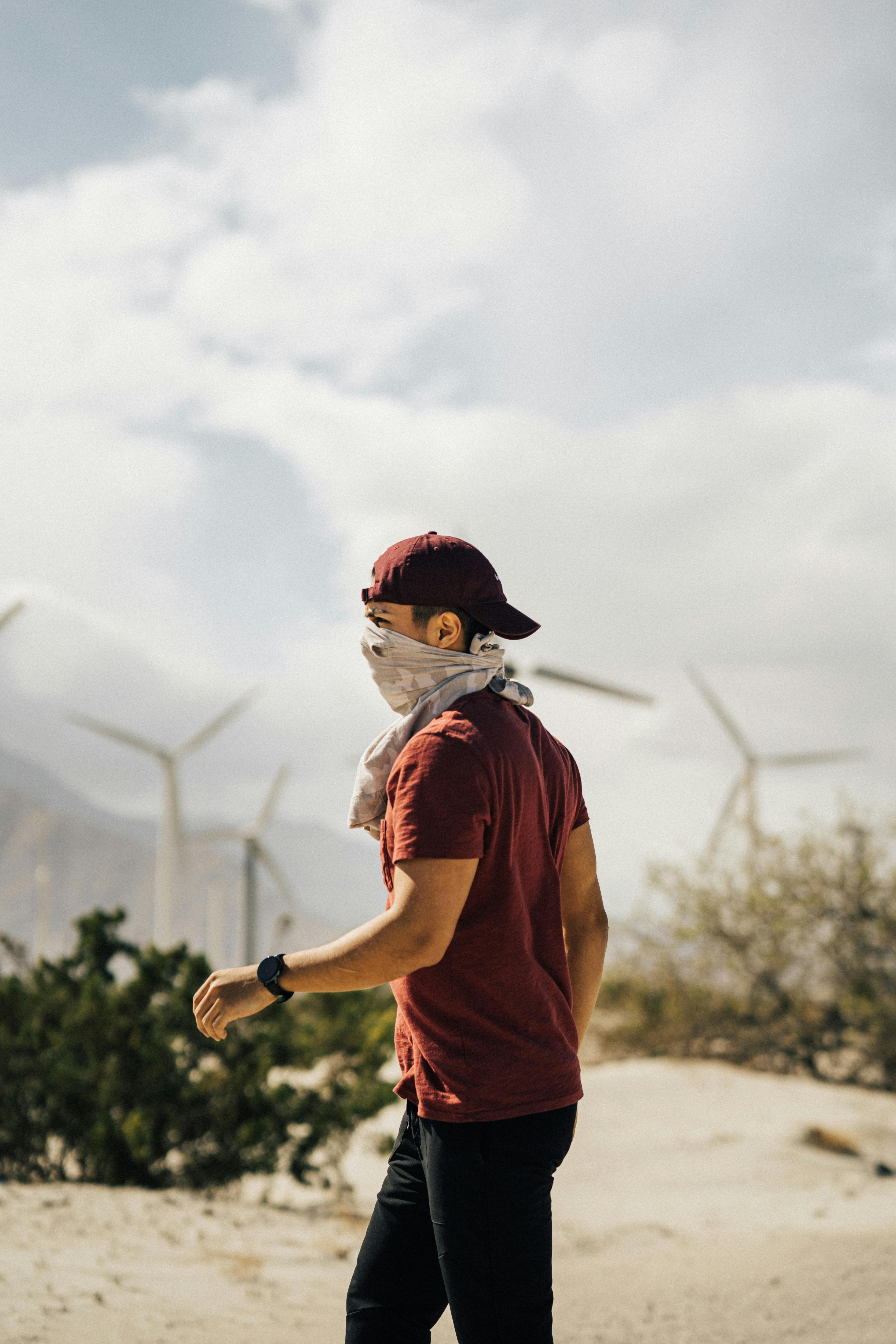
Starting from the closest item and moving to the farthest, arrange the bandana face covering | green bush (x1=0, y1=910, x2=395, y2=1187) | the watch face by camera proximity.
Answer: the watch face < the bandana face covering < green bush (x1=0, y1=910, x2=395, y2=1187)

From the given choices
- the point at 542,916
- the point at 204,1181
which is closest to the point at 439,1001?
the point at 542,916

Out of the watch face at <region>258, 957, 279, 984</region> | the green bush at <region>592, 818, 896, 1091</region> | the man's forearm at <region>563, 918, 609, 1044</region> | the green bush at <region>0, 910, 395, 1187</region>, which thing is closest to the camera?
the watch face at <region>258, 957, 279, 984</region>

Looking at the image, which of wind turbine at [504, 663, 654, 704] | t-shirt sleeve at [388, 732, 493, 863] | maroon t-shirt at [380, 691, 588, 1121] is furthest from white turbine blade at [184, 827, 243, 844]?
t-shirt sleeve at [388, 732, 493, 863]

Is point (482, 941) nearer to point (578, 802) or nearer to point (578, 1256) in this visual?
point (578, 802)

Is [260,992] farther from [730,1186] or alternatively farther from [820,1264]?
[730,1186]

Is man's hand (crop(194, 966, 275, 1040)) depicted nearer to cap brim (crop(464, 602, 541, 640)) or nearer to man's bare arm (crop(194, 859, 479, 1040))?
man's bare arm (crop(194, 859, 479, 1040))

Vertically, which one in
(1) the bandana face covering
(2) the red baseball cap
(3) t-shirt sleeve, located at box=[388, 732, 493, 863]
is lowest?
(3) t-shirt sleeve, located at box=[388, 732, 493, 863]

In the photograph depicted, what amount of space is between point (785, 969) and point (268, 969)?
1359cm

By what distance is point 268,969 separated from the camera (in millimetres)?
2230

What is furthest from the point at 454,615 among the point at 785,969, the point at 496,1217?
the point at 785,969

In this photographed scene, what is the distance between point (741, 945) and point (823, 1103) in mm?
2432

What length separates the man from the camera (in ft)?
7.09

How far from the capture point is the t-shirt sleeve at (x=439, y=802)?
6.99 feet

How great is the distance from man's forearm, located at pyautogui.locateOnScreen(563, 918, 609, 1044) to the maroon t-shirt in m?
0.27
